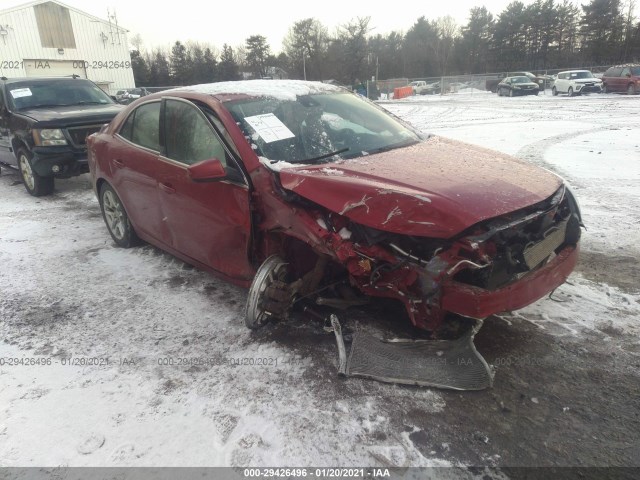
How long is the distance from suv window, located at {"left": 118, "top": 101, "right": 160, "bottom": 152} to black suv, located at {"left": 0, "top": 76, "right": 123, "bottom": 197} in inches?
117

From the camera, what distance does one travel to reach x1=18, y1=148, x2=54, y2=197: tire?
708cm

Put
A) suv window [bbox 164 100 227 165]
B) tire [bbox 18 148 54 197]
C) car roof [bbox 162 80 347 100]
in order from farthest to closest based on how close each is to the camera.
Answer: tire [bbox 18 148 54 197] → car roof [bbox 162 80 347 100] → suv window [bbox 164 100 227 165]

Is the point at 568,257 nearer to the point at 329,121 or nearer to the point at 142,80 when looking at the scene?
the point at 329,121

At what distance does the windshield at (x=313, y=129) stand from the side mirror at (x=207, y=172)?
303 mm

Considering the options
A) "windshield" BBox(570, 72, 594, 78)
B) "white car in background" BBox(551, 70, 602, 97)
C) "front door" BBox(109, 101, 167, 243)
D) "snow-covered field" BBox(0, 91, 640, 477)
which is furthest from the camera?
"windshield" BBox(570, 72, 594, 78)

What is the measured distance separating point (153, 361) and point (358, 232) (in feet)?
5.14

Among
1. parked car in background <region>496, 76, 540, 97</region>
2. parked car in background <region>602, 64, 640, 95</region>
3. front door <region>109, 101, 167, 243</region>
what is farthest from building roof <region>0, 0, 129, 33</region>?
front door <region>109, 101, 167, 243</region>

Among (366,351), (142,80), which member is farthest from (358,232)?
(142,80)

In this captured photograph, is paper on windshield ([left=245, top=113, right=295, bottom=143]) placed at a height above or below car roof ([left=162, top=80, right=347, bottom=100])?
below

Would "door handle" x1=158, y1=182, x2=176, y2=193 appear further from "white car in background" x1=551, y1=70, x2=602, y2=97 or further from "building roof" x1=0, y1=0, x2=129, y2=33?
"building roof" x1=0, y1=0, x2=129, y2=33

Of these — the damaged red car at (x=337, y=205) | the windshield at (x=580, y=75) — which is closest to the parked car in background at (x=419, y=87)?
the windshield at (x=580, y=75)

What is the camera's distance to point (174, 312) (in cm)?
354

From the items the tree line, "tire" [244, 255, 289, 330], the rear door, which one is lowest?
"tire" [244, 255, 289, 330]

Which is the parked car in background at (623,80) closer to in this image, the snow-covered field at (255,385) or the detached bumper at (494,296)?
the snow-covered field at (255,385)
